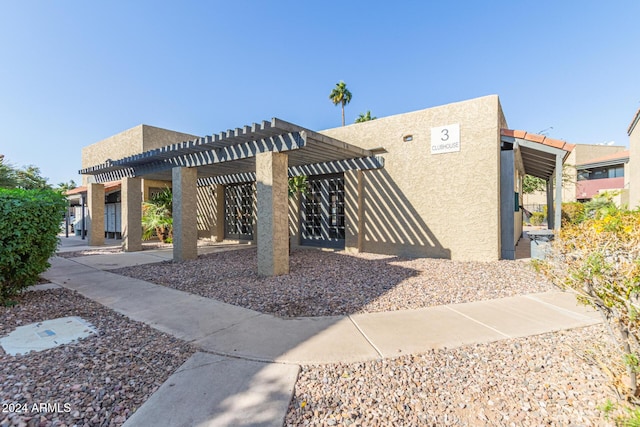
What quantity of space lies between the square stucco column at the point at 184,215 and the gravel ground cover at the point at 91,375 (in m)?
5.27

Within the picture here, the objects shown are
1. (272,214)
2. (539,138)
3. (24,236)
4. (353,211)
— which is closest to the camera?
(24,236)

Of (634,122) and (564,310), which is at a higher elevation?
(634,122)

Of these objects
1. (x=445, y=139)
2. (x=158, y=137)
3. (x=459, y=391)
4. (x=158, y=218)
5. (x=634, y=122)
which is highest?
(x=158, y=137)

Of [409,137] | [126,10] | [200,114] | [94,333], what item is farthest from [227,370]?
[200,114]

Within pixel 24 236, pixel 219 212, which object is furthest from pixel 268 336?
pixel 219 212

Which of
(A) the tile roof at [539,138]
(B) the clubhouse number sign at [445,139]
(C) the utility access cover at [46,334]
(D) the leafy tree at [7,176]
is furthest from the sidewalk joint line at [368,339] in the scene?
(D) the leafy tree at [7,176]

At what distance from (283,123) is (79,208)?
2013cm

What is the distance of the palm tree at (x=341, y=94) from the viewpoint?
3641 cm

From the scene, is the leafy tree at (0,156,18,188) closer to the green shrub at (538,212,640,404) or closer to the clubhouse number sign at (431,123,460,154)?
the clubhouse number sign at (431,123,460,154)

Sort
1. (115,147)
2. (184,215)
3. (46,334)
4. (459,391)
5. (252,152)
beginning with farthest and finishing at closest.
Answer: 1. (115,147)
2. (184,215)
3. (252,152)
4. (46,334)
5. (459,391)

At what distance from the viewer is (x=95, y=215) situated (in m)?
14.1

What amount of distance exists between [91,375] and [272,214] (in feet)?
15.2

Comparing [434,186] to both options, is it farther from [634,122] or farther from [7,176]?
[7,176]

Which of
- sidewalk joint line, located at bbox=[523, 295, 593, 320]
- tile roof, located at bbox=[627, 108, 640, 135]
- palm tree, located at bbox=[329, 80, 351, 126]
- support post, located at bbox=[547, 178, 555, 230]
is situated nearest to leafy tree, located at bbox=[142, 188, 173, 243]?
sidewalk joint line, located at bbox=[523, 295, 593, 320]
